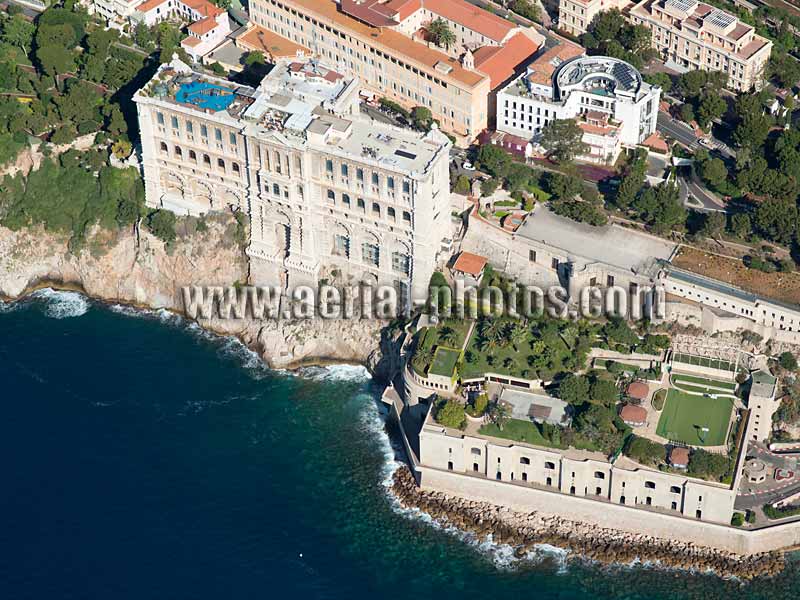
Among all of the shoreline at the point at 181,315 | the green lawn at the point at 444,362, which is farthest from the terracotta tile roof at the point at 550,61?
the shoreline at the point at 181,315

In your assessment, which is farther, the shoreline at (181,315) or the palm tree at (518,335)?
the shoreline at (181,315)

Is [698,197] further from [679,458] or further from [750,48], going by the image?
[679,458]

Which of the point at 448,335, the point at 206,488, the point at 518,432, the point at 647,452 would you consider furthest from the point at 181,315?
the point at 647,452

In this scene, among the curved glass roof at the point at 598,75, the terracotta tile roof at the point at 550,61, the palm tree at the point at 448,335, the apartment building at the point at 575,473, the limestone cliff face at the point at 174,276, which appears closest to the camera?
the apartment building at the point at 575,473

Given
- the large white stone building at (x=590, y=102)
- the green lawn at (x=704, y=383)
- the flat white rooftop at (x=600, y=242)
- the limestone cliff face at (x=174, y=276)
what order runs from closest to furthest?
the green lawn at (x=704, y=383) < the flat white rooftop at (x=600, y=242) < the limestone cliff face at (x=174, y=276) < the large white stone building at (x=590, y=102)

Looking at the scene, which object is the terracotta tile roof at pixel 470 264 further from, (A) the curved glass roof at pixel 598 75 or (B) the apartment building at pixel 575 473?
(A) the curved glass roof at pixel 598 75

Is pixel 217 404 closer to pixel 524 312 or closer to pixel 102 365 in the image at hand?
pixel 102 365

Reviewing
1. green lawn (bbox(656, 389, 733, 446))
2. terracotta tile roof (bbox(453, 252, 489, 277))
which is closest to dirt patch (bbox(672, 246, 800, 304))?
green lawn (bbox(656, 389, 733, 446))
